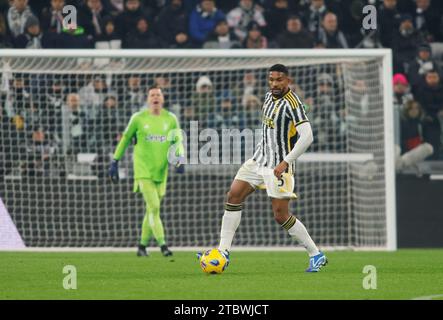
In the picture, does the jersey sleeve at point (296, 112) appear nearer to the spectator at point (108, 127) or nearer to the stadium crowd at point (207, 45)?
the stadium crowd at point (207, 45)

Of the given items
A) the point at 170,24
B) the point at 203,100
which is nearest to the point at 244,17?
the point at 170,24

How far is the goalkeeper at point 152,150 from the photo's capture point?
48.2 feet

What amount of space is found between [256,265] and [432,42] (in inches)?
336

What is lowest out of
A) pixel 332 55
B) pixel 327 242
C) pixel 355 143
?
pixel 327 242

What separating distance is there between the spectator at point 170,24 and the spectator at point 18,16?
7.11ft

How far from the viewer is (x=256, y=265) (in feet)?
40.6

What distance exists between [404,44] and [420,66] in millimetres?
596

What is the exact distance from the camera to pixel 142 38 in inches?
728

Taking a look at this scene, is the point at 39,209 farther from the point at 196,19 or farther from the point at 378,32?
the point at 378,32

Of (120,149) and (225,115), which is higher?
(225,115)

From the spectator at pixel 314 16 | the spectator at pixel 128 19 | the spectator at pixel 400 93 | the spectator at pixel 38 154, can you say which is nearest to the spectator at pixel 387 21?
the spectator at pixel 400 93

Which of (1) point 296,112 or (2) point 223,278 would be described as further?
(1) point 296,112

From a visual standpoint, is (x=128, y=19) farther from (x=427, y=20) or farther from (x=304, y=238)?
(x=304, y=238)

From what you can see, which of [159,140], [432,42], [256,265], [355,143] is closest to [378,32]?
[432,42]
